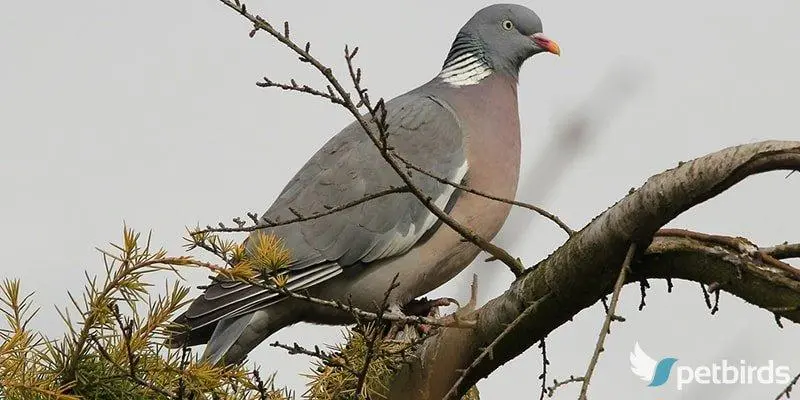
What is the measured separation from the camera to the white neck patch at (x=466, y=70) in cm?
597

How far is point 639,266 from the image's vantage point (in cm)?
312

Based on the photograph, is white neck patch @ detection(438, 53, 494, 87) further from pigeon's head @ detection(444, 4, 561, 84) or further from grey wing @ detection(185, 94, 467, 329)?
grey wing @ detection(185, 94, 467, 329)

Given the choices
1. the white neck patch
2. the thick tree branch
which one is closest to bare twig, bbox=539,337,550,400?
the thick tree branch

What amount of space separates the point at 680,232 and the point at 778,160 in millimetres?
399

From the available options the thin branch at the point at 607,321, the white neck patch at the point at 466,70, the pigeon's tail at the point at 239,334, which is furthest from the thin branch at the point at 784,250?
the white neck patch at the point at 466,70

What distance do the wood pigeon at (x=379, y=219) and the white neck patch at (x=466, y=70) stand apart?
23cm

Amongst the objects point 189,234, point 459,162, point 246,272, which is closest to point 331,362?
point 246,272

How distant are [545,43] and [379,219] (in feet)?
5.28

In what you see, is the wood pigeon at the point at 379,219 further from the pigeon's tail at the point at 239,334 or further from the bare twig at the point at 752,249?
the bare twig at the point at 752,249

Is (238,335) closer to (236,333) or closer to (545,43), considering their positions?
(236,333)

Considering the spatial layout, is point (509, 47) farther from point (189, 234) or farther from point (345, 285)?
point (189, 234)

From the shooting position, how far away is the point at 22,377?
8.99 feet

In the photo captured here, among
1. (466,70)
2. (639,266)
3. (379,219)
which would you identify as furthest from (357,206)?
(639,266)

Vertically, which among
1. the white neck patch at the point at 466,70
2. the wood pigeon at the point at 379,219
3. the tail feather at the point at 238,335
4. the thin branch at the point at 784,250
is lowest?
the thin branch at the point at 784,250
